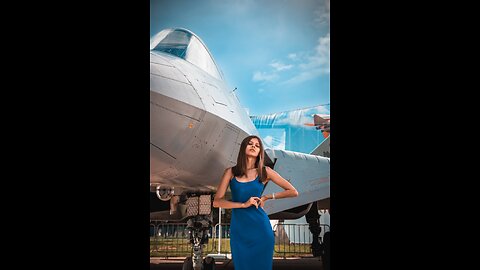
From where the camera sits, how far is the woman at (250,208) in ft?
9.52

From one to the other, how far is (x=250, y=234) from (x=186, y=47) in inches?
97.4

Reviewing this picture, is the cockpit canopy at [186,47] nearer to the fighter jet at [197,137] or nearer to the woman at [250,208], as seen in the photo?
the fighter jet at [197,137]

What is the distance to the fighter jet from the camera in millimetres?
3445

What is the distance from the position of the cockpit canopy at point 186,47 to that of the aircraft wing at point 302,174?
1.10 meters

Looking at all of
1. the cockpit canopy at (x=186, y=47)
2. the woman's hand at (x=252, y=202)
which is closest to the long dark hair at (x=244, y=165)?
the woman's hand at (x=252, y=202)

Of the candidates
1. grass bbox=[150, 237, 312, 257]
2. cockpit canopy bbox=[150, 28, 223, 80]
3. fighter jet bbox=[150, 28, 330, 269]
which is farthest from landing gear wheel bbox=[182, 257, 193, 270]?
grass bbox=[150, 237, 312, 257]

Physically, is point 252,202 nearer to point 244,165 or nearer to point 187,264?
point 244,165

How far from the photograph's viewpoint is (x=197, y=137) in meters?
3.75

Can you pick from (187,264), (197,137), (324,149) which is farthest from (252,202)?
(324,149)

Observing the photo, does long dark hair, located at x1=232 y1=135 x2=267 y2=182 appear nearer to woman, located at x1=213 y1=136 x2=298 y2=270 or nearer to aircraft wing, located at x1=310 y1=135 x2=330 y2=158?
woman, located at x1=213 y1=136 x2=298 y2=270

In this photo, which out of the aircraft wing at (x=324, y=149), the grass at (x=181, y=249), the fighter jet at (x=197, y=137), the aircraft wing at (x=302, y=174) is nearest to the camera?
the fighter jet at (x=197, y=137)
